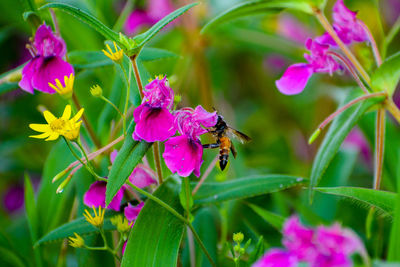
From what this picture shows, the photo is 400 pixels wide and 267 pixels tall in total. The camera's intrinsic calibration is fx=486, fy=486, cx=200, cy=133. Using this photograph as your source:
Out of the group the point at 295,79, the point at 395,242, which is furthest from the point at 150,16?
the point at 395,242

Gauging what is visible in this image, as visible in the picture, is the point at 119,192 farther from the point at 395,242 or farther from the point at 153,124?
the point at 395,242

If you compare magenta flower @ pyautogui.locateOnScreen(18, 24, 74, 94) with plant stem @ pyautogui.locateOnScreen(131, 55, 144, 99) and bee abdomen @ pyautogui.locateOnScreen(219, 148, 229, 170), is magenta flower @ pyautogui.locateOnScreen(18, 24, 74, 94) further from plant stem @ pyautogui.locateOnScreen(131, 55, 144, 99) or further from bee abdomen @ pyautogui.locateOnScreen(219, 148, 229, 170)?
bee abdomen @ pyautogui.locateOnScreen(219, 148, 229, 170)

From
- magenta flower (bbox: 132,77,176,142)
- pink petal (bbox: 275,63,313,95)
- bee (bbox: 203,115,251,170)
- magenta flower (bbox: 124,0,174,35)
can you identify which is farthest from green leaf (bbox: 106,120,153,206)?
magenta flower (bbox: 124,0,174,35)

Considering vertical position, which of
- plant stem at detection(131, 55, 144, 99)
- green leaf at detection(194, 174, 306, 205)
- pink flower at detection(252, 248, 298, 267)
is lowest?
pink flower at detection(252, 248, 298, 267)

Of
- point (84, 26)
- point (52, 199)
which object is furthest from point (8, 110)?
point (52, 199)

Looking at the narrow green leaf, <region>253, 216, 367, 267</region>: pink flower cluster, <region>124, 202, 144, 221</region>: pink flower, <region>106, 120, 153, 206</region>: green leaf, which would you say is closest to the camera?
<region>253, 216, 367, 267</region>: pink flower cluster

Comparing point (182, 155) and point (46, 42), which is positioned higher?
point (46, 42)

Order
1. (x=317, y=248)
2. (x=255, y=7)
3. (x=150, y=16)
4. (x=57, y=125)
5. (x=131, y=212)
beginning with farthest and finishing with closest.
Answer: (x=150, y=16)
(x=255, y=7)
(x=131, y=212)
(x=57, y=125)
(x=317, y=248)

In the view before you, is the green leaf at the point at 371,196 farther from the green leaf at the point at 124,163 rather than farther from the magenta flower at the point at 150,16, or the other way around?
the magenta flower at the point at 150,16
